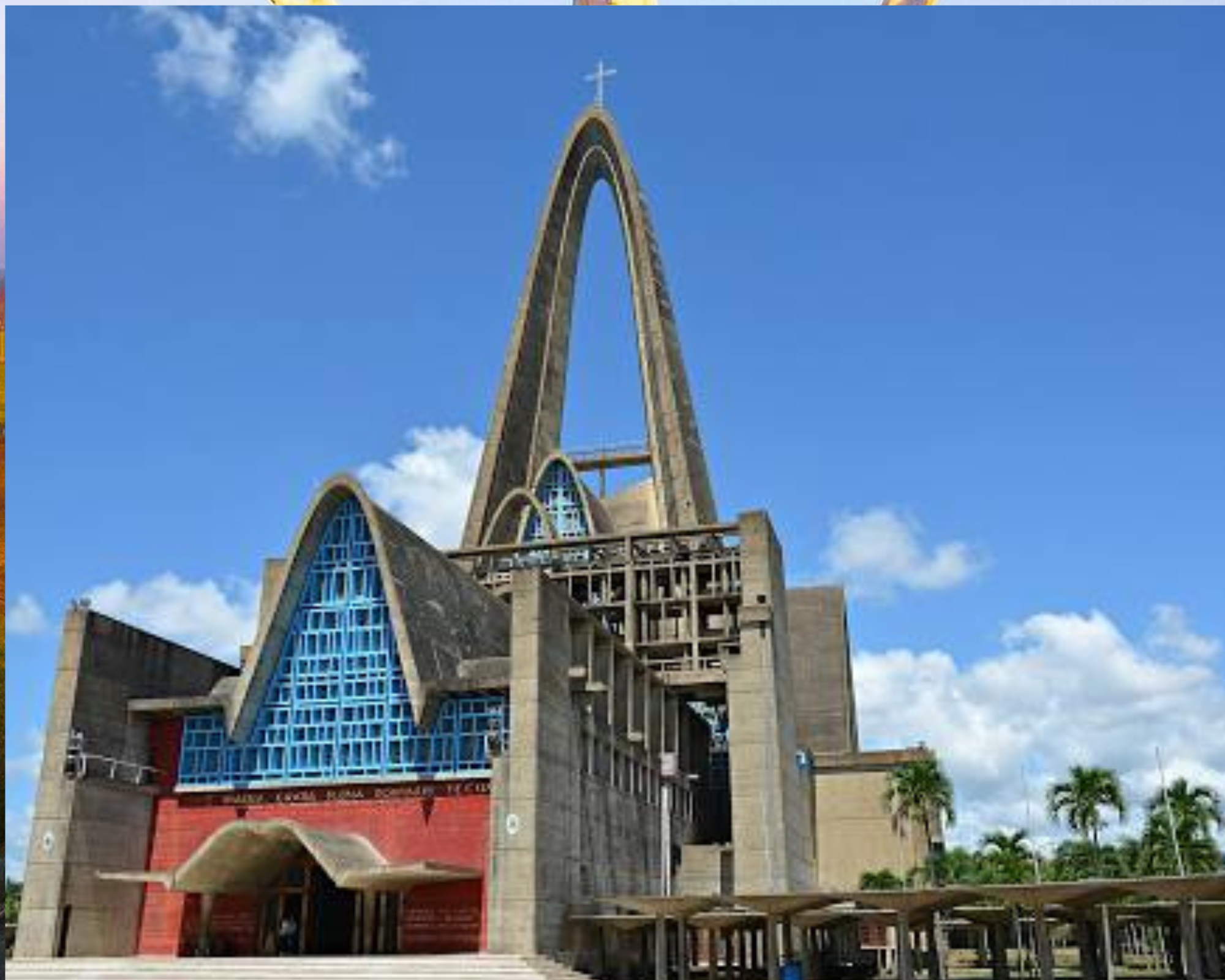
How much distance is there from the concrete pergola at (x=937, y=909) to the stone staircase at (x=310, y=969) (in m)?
3.37

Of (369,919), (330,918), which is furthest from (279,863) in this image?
(369,919)

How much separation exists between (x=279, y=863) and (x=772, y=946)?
611 inches

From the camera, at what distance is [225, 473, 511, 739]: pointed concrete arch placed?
128 ft

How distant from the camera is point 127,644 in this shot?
4206cm

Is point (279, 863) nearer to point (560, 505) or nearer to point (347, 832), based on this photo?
point (347, 832)

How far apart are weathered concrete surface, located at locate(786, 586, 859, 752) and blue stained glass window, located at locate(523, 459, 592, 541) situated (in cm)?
1833

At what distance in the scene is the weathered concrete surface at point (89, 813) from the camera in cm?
3703

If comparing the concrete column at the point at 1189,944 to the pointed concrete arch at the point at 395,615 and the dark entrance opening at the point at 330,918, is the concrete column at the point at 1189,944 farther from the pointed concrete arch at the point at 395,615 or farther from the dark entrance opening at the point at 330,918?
the dark entrance opening at the point at 330,918

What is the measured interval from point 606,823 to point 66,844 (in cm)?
1675

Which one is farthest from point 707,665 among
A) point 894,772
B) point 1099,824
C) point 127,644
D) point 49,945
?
point 49,945

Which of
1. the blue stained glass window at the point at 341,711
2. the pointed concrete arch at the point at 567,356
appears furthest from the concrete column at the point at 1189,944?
the pointed concrete arch at the point at 567,356

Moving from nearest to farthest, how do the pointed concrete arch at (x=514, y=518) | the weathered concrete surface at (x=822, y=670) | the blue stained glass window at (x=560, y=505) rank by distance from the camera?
the pointed concrete arch at (x=514, y=518) → the blue stained glass window at (x=560, y=505) → the weathered concrete surface at (x=822, y=670)

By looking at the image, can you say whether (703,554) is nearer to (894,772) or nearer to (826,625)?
(894,772)

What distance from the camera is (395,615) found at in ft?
129
